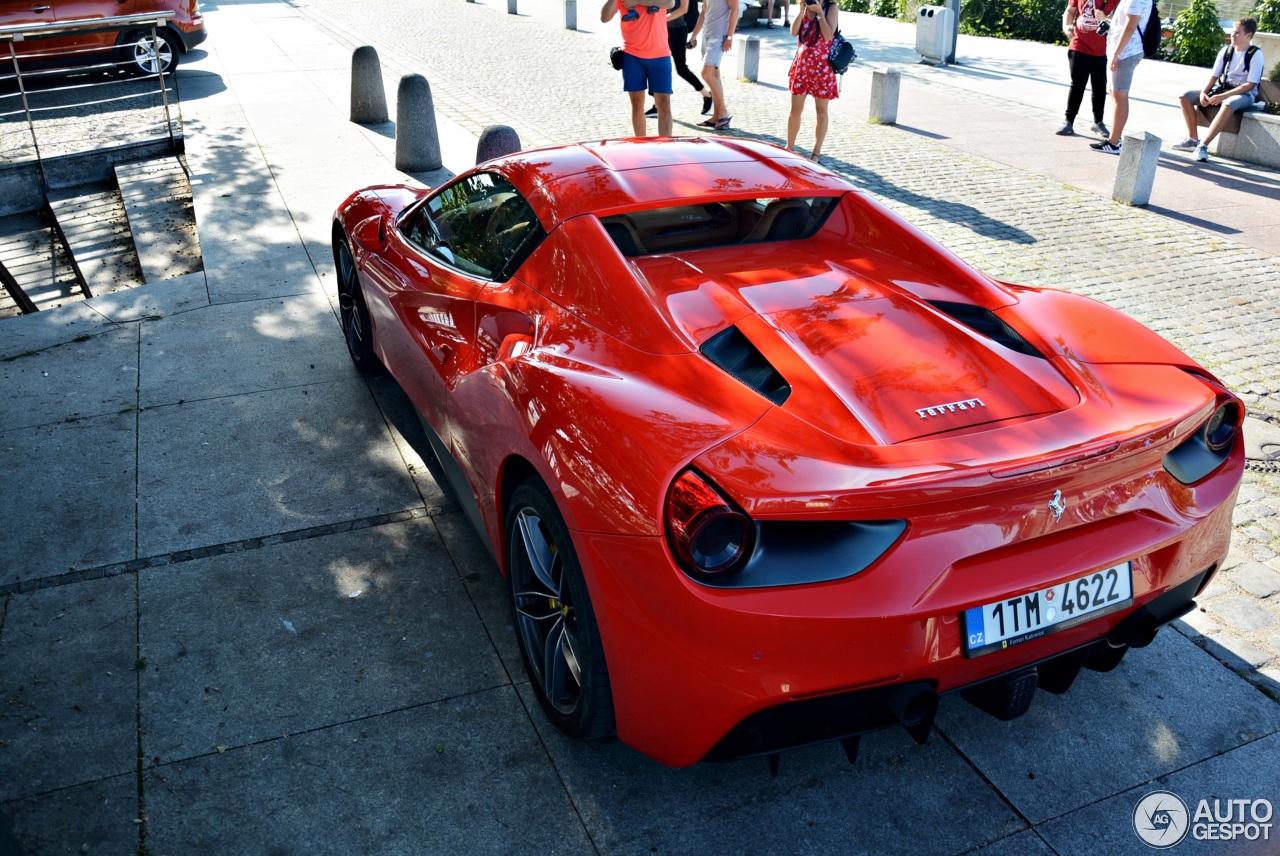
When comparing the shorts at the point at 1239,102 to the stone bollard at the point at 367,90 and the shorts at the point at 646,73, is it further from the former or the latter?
the stone bollard at the point at 367,90

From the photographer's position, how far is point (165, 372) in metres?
5.80

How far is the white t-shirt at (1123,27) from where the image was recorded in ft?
34.8

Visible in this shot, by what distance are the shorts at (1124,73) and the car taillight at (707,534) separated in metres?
10.3

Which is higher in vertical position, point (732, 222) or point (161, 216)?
point (732, 222)

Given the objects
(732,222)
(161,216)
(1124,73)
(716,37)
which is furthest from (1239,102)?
(161,216)

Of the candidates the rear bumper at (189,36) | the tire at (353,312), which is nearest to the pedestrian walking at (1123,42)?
the tire at (353,312)

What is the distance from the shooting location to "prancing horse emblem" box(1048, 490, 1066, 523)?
8.43 ft

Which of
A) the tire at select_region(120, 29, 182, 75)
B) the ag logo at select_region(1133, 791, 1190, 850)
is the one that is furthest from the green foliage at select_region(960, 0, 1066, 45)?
the ag logo at select_region(1133, 791, 1190, 850)

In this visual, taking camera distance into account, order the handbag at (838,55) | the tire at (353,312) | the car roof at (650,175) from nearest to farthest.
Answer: the car roof at (650,175) → the tire at (353,312) → the handbag at (838,55)

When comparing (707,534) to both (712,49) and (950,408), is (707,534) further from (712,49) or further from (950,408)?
(712,49)

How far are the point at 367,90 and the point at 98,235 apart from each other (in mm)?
3554

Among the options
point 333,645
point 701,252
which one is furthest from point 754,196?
point 333,645

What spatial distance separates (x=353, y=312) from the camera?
5641 mm

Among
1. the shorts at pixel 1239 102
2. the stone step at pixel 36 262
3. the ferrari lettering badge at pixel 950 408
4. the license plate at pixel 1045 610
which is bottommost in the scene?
the stone step at pixel 36 262
